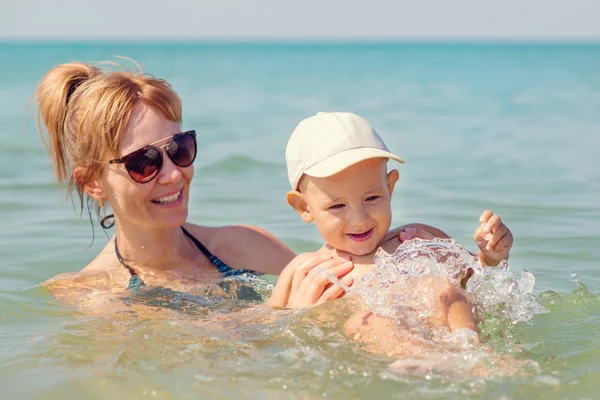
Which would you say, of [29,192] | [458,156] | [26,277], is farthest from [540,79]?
[26,277]

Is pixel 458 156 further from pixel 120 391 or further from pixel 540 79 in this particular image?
pixel 540 79

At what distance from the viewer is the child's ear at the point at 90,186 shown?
16.1 feet

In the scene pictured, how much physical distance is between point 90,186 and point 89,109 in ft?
1.55

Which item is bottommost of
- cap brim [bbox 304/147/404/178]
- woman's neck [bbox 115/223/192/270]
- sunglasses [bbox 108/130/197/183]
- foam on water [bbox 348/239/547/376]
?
woman's neck [bbox 115/223/192/270]

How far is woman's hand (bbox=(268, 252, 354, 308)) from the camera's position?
4.12 m

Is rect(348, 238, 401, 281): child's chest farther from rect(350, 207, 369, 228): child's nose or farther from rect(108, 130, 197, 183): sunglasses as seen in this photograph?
rect(108, 130, 197, 183): sunglasses

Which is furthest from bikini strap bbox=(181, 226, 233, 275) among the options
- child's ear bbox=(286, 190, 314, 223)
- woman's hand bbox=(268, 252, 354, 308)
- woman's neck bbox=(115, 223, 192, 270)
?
child's ear bbox=(286, 190, 314, 223)

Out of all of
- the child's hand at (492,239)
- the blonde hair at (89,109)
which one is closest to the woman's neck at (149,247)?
the blonde hair at (89,109)

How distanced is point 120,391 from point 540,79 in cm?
2636

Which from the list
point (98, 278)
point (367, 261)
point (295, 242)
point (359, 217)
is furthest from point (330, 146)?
point (295, 242)

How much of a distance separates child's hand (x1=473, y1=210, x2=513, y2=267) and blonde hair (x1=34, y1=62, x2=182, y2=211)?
1825mm

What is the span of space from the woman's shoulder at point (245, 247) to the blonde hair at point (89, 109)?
0.80m

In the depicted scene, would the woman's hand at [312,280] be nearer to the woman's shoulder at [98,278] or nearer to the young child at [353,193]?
the young child at [353,193]

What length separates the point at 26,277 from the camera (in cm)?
596
